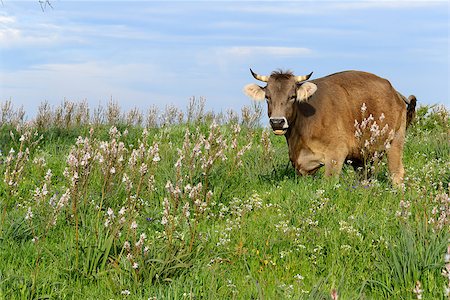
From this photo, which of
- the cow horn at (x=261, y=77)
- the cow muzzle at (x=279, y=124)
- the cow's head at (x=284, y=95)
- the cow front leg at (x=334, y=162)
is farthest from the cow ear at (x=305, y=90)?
the cow front leg at (x=334, y=162)

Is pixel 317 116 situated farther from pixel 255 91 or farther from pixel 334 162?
pixel 255 91

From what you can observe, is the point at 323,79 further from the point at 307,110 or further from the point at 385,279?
the point at 385,279

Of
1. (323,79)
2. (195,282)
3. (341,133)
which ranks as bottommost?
(195,282)

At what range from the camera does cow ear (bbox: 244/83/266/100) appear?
33.2ft

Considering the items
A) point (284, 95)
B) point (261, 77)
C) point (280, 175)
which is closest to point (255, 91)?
point (261, 77)

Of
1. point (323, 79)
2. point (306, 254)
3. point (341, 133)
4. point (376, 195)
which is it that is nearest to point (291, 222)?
point (306, 254)

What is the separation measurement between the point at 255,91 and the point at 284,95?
679 millimetres

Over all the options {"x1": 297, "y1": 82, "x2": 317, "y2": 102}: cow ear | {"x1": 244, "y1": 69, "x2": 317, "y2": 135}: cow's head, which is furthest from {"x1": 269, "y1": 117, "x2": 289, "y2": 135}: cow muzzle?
{"x1": 297, "y1": 82, "x2": 317, "y2": 102}: cow ear

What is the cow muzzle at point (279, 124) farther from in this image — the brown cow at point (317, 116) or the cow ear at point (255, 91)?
the cow ear at point (255, 91)

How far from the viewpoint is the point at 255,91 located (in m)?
10.2

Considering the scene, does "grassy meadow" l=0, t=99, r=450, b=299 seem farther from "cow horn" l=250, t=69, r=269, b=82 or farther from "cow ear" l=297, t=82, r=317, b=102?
"cow horn" l=250, t=69, r=269, b=82

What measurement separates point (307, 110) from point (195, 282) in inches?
209

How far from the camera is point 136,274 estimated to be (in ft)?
17.6

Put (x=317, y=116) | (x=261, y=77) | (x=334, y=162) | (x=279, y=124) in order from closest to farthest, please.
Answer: (x=279, y=124) → (x=334, y=162) → (x=317, y=116) → (x=261, y=77)
